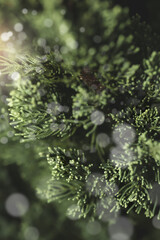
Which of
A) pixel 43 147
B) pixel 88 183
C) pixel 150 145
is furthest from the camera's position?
pixel 43 147

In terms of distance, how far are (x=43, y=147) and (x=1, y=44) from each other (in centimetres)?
63

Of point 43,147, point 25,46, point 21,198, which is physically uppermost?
point 25,46

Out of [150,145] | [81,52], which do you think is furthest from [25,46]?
[150,145]

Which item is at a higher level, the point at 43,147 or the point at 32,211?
the point at 43,147

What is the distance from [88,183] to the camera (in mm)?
1135

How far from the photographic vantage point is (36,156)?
4.84 feet

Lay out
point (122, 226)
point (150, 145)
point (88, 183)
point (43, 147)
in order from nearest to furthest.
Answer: point (150, 145), point (88, 183), point (43, 147), point (122, 226)

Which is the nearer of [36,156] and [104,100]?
[104,100]

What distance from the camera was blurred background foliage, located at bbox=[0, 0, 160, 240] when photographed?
811 mm

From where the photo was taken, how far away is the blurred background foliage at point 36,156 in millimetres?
811

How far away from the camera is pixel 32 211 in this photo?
187 cm

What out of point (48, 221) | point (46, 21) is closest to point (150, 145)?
point (46, 21)

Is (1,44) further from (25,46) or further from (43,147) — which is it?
(43,147)

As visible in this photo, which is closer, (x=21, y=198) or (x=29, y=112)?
(x=29, y=112)
